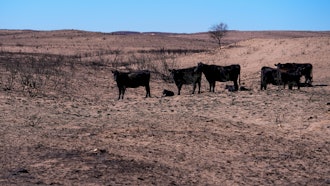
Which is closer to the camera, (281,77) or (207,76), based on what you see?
(281,77)

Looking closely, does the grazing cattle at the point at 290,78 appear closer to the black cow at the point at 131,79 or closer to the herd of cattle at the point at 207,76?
the herd of cattle at the point at 207,76

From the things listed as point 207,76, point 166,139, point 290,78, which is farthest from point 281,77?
point 166,139

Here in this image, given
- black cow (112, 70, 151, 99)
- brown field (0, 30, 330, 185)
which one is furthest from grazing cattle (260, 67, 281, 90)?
black cow (112, 70, 151, 99)

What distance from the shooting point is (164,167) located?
8266 millimetres

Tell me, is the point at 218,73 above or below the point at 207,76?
above

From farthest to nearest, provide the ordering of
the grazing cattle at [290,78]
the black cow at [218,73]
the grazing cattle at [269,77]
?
the black cow at [218,73]
the grazing cattle at [269,77]
the grazing cattle at [290,78]

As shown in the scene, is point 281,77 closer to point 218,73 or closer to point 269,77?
point 269,77

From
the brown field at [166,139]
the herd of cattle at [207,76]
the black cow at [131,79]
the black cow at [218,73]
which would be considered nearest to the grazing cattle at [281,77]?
the herd of cattle at [207,76]

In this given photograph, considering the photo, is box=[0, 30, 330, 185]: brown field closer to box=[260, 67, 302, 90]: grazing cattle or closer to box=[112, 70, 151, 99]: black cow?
box=[260, 67, 302, 90]: grazing cattle

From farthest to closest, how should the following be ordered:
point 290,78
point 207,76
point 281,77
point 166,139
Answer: point 207,76 → point 281,77 → point 290,78 → point 166,139

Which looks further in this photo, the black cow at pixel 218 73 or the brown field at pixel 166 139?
the black cow at pixel 218 73

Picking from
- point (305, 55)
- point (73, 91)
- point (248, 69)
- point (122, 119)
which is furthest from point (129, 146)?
point (305, 55)

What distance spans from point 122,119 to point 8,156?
4.46 m

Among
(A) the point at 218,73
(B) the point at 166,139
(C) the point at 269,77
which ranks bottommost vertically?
(B) the point at 166,139
